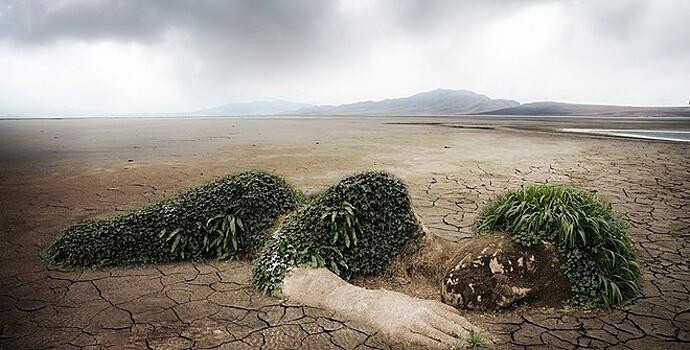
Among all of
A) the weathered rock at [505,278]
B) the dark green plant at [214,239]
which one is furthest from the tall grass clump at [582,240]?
the dark green plant at [214,239]

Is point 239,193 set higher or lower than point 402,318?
higher

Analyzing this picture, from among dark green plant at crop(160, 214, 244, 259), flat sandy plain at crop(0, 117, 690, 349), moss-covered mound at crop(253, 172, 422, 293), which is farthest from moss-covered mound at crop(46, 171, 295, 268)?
moss-covered mound at crop(253, 172, 422, 293)

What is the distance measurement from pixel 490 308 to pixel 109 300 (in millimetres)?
4011

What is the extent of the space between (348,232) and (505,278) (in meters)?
1.84

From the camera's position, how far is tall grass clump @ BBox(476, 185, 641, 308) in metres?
4.66

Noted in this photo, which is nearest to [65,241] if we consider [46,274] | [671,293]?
[46,274]

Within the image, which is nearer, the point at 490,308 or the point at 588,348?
the point at 588,348

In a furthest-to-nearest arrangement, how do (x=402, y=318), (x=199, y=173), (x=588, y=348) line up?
1. (x=199, y=173)
2. (x=402, y=318)
3. (x=588, y=348)

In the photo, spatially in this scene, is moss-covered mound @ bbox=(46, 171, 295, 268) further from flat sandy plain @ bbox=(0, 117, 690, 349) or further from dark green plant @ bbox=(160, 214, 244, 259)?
flat sandy plain @ bbox=(0, 117, 690, 349)

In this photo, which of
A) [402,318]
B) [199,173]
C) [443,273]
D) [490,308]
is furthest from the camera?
[199,173]

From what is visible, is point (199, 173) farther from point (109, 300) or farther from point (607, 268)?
point (607, 268)

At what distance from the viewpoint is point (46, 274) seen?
5406mm

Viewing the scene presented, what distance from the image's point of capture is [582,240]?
4.85 metres

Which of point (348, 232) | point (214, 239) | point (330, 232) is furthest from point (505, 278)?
point (214, 239)
